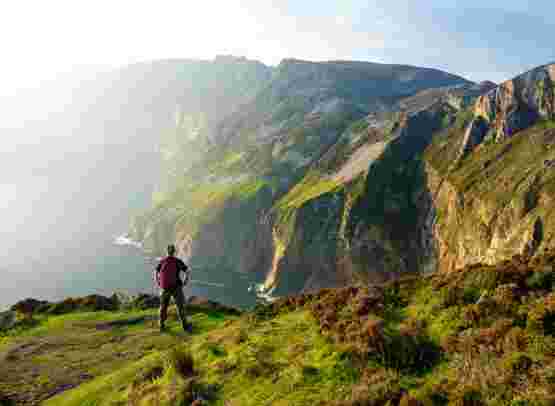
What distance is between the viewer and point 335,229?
270ft

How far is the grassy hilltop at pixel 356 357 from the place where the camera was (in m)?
7.59

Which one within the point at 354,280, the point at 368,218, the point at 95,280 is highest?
the point at 368,218

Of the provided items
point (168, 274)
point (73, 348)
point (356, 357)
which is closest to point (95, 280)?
point (73, 348)

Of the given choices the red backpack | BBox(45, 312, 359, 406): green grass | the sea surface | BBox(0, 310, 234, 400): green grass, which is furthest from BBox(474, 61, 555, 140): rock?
BBox(45, 312, 359, 406): green grass

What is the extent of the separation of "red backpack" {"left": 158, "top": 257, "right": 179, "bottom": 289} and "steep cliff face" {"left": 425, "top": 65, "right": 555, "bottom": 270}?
108 ft

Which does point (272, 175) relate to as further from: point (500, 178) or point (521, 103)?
point (500, 178)

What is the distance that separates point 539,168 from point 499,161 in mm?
9835

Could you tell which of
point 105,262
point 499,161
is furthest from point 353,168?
point 105,262

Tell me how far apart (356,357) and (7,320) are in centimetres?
1925

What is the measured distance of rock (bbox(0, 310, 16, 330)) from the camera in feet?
68.5

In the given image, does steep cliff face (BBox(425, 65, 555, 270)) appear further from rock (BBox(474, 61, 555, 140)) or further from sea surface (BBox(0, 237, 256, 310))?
sea surface (BBox(0, 237, 256, 310))

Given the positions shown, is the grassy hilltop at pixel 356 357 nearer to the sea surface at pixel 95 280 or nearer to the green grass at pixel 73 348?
the green grass at pixel 73 348

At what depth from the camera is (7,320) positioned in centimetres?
2181

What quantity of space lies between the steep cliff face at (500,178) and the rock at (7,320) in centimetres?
3754
